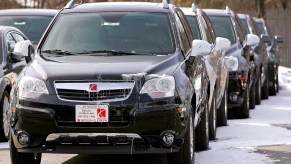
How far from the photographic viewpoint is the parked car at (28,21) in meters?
16.6

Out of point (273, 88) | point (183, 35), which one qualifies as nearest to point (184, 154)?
point (183, 35)

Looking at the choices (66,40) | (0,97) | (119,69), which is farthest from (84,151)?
(0,97)

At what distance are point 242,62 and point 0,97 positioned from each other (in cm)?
513

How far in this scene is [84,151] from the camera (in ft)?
28.2

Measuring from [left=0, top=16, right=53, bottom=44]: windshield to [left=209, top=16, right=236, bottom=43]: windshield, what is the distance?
9.98 ft

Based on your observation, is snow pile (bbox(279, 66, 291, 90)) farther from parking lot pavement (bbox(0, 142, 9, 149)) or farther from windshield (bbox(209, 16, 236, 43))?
parking lot pavement (bbox(0, 142, 9, 149))

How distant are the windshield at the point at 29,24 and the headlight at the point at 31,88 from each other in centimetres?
769

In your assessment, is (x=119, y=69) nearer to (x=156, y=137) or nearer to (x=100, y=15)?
(x=156, y=137)

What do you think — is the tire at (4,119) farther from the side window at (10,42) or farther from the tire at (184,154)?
the tire at (184,154)

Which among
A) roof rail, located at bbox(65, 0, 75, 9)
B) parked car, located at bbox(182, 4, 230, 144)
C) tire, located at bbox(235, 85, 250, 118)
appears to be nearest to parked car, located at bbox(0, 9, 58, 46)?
parked car, located at bbox(182, 4, 230, 144)

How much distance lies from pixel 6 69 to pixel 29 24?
180 inches

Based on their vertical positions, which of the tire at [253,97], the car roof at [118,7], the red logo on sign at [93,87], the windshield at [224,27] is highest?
the car roof at [118,7]

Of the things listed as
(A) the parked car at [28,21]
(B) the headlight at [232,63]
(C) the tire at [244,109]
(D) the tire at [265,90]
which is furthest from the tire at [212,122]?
(D) the tire at [265,90]

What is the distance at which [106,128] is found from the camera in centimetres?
853
